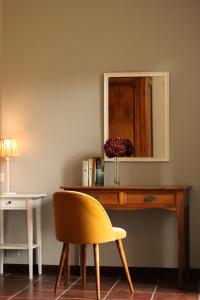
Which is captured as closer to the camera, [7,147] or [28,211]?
[28,211]

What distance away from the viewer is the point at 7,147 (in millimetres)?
5777

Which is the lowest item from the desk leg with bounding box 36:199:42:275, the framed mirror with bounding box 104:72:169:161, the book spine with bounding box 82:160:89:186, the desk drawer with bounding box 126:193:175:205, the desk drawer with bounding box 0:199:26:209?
the desk leg with bounding box 36:199:42:275

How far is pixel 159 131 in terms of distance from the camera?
225 inches

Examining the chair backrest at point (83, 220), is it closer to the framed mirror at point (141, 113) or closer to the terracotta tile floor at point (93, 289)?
the terracotta tile floor at point (93, 289)

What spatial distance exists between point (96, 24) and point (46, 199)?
175 centimetres

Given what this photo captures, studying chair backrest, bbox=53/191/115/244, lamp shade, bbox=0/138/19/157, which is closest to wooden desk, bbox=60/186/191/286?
chair backrest, bbox=53/191/115/244

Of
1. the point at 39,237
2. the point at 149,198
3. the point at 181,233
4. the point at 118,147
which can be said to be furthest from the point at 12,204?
the point at 181,233

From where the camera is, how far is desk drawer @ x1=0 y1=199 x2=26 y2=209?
5605 millimetres

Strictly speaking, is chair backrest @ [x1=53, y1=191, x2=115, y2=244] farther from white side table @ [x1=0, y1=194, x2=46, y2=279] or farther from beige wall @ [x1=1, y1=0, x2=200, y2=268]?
beige wall @ [x1=1, y1=0, x2=200, y2=268]

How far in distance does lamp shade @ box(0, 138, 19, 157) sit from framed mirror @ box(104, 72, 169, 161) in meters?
0.88

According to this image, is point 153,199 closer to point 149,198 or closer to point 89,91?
point 149,198

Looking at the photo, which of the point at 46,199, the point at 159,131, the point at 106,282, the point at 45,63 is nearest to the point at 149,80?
the point at 159,131

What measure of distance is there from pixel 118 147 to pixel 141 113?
0.44 m

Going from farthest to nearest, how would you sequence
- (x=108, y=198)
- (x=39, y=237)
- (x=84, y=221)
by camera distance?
(x=39, y=237)
(x=108, y=198)
(x=84, y=221)
